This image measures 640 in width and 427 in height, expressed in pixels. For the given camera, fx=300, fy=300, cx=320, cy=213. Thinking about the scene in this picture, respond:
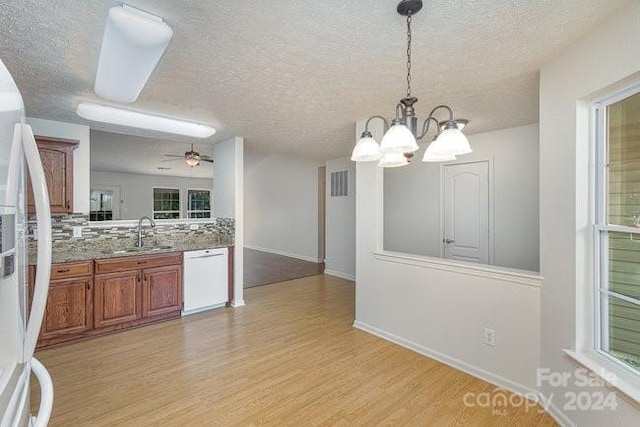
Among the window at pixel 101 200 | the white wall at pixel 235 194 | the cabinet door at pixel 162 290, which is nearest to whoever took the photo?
the cabinet door at pixel 162 290

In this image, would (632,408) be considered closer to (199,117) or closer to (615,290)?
(615,290)

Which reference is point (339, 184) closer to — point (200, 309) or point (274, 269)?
point (274, 269)

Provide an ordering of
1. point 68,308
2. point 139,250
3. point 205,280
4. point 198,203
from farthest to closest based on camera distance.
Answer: point 198,203 < point 205,280 < point 139,250 < point 68,308

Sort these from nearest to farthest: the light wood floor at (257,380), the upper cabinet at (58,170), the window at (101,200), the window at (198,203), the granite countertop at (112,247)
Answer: the light wood floor at (257,380) → the upper cabinet at (58,170) → the granite countertop at (112,247) → the window at (101,200) → the window at (198,203)

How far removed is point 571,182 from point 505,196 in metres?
2.04

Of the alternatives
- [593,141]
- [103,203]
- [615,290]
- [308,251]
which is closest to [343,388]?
[615,290]

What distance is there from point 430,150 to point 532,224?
282 centimetres

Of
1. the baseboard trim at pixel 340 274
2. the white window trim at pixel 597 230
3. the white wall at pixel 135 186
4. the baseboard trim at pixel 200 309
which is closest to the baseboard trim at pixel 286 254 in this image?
the baseboard trim at pixel 340 274

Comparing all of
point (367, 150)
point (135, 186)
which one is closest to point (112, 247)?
point (367, 150)

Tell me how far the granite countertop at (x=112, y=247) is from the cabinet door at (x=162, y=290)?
0.24m

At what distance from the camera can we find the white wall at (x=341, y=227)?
578 centimetres

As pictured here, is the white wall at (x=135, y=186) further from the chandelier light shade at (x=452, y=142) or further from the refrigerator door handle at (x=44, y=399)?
the chandelier light shade at (x=452, y=142)

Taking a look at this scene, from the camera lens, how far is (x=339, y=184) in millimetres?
6035

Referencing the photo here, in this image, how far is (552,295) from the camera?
2033mm
